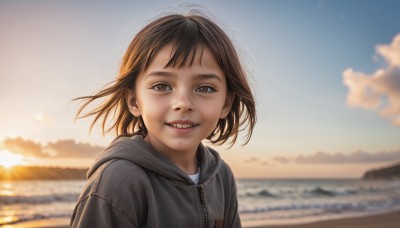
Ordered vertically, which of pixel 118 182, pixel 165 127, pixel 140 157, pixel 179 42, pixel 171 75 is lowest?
pixel 118 182

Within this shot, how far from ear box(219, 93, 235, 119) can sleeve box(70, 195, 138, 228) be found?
0.96 metres

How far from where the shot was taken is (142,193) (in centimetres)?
220

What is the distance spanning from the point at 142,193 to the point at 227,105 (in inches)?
33.7

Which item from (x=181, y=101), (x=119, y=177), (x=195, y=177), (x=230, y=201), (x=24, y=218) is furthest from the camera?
(x=24, y=218)

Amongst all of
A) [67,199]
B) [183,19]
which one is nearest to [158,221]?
[183,19]

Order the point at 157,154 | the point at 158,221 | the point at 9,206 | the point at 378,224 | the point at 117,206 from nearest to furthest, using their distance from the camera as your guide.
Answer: the point at 117,206
the point at 158,221
the point at 157,154
the point at 378,224
the point at 9,206

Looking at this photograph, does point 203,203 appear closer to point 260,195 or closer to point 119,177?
point 119,177

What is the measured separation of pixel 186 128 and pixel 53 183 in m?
14.2

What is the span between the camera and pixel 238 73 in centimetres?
264

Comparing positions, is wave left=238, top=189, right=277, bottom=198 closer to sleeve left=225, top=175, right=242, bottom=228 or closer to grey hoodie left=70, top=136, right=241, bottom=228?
sleeve left=225, top=175, right=242, bottom=228

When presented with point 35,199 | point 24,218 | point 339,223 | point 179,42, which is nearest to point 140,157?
point 179,42

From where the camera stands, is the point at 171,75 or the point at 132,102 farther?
the point at 132,102

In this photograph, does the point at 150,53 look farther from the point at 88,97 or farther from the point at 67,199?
the point at 67,199

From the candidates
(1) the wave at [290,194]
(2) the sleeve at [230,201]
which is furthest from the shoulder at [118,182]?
(1) the wave at [290,194]
